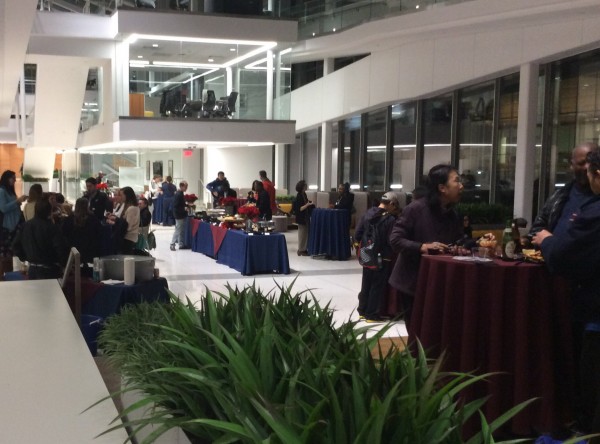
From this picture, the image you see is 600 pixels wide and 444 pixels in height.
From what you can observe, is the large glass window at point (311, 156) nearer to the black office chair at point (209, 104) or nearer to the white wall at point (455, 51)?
the white wall at point (455, 51)

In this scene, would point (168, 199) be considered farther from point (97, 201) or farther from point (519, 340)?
point (519, 340)

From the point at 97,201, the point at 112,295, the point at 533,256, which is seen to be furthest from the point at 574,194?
the point at 97,201

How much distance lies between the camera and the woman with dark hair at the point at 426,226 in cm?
433

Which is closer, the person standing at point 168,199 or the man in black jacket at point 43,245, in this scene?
the man in black jacket at point 43,245

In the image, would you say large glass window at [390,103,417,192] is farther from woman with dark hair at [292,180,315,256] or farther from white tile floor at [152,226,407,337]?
white tile floor at [152,226,407,337]

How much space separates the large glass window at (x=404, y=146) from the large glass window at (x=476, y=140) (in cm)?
198

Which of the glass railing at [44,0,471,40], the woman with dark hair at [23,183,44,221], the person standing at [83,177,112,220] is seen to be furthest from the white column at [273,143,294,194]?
the woman with dark hair at [23,183,44,221]

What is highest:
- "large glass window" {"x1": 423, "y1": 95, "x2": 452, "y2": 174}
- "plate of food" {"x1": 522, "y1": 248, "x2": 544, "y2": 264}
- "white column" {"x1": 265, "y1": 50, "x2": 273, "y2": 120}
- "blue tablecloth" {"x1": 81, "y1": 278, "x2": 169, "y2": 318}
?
"white column" {"x1": 265, "y1": 50, "x2": 273, "y2": 120}

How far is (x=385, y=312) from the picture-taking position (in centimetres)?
737

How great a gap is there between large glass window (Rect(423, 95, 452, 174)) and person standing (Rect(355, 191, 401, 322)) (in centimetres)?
763

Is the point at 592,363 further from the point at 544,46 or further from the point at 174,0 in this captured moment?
the point at 174,0

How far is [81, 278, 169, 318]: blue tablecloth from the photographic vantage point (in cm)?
507

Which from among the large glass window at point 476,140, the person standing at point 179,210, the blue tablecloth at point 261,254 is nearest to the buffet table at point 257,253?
the blue tablecloth at point 261,254

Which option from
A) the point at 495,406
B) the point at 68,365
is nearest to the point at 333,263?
the point at 495,406
